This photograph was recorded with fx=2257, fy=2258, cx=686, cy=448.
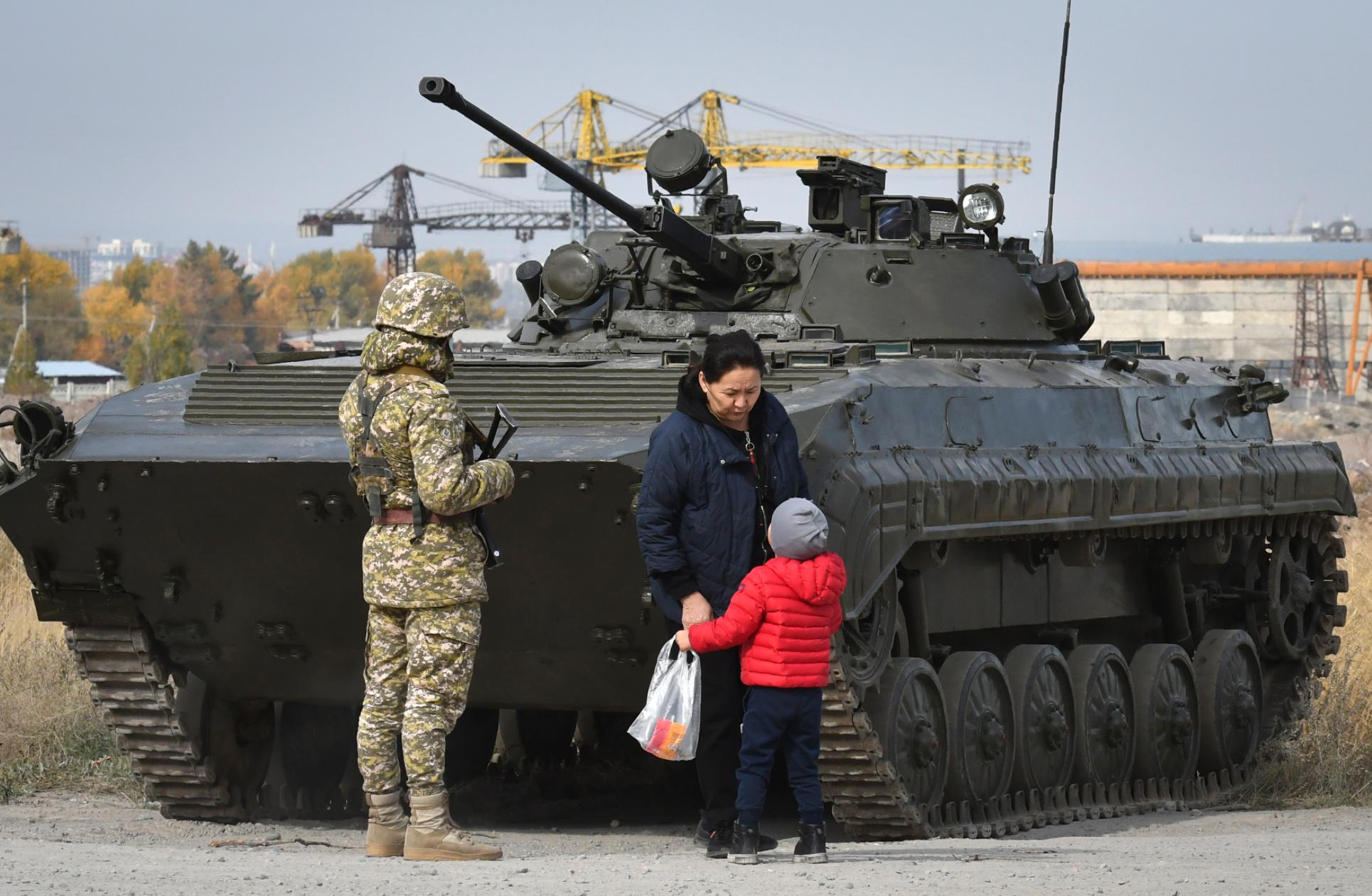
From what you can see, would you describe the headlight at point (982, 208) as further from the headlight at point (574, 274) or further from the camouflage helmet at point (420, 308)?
the camouflage helmet at point (420, 308)

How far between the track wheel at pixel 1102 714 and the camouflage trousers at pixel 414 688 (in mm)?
4496

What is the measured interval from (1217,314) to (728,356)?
73.8m

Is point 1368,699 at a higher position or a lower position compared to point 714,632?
lower

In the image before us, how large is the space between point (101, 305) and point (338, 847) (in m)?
95.7

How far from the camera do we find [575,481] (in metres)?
8.69

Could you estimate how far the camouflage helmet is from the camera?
796cm

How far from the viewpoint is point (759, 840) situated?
8.02 metres

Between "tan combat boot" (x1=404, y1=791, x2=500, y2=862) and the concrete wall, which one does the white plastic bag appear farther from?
the concrete wall

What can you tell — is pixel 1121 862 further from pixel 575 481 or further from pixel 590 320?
pixel 590 320

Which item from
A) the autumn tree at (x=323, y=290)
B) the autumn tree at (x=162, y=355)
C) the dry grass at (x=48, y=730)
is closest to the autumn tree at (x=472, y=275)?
the autumn tree at (x=323, y=290)

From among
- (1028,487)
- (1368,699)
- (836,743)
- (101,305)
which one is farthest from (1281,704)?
(101,305)

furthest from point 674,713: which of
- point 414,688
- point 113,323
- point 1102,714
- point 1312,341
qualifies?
point 113,323

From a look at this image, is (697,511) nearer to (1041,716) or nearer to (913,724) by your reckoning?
(913,724)

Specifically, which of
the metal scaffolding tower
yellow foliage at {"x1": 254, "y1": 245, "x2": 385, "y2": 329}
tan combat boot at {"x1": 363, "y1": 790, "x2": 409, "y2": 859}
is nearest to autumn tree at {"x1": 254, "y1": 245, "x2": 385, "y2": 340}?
yellow foliage at {"x1": 254, "y1": 245, "x2": 385, "y2": 329}
